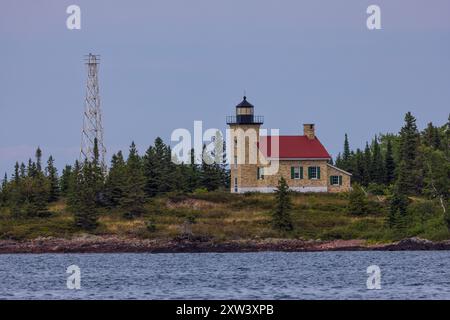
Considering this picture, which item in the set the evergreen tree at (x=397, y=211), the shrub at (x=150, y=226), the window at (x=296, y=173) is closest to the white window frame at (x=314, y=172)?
the window at (x=296, y=173)

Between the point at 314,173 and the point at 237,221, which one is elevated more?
the point at 314,173

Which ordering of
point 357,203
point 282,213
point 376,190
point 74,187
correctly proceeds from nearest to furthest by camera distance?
point 282,213, point 357,203, point 74,187, point 376,190

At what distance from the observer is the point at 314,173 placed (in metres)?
92.5

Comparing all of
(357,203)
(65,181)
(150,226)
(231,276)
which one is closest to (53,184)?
(65,181)

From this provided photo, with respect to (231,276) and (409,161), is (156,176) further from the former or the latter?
(231,276)

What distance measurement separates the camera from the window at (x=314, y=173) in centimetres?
9225

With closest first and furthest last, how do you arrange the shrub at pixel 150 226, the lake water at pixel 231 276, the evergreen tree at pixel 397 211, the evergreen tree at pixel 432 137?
the lake water at pixel 231 276, the evergreen tree at pixel 397 211, the shrub at pixel 150 226, the evergreen tree at pixel 432 137

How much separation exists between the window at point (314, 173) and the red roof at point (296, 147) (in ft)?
3.43

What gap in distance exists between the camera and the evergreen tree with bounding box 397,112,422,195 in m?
89.6

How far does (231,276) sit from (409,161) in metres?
43.5

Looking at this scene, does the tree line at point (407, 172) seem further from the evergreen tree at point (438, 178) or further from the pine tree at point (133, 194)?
the pine tree at point (133, 194)

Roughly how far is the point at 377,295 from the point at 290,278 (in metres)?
10.4
